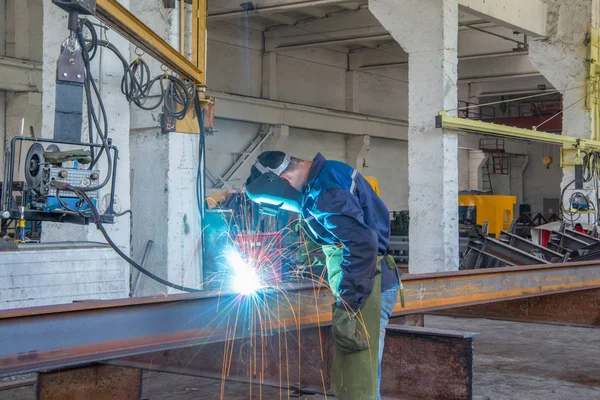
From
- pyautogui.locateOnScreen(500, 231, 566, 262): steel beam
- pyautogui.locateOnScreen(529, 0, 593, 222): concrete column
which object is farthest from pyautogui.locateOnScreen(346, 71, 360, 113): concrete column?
pyautogui.locateOnScreen(500, 231, 566, 262): steel beam

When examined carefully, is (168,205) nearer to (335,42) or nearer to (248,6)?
(248,6)

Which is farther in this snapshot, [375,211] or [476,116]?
[476,116]

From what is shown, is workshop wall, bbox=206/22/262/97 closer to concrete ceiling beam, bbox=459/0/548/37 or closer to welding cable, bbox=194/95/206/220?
concrete ceiling beam, bbox=459/0/548/37

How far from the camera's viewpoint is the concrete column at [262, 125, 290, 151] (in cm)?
1672

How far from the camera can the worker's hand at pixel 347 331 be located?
3.28 metres

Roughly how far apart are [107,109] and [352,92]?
13.8 metres

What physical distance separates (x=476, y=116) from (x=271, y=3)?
12841 mm

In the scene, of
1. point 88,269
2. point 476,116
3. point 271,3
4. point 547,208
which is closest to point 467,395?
point 88,269

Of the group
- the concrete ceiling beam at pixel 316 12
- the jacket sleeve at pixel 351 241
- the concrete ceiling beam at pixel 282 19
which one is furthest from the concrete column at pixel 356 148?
the jacket sleeve at pixel 351 241

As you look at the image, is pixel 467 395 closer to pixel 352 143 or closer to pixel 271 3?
pixel 271 3

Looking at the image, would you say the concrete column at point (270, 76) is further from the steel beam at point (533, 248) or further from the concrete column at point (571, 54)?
the steel beam at point (533, 248)

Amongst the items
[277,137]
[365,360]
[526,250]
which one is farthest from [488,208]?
[365,360]

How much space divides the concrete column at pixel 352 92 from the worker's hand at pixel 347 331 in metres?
16.2

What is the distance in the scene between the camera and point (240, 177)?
1638 centimetres
